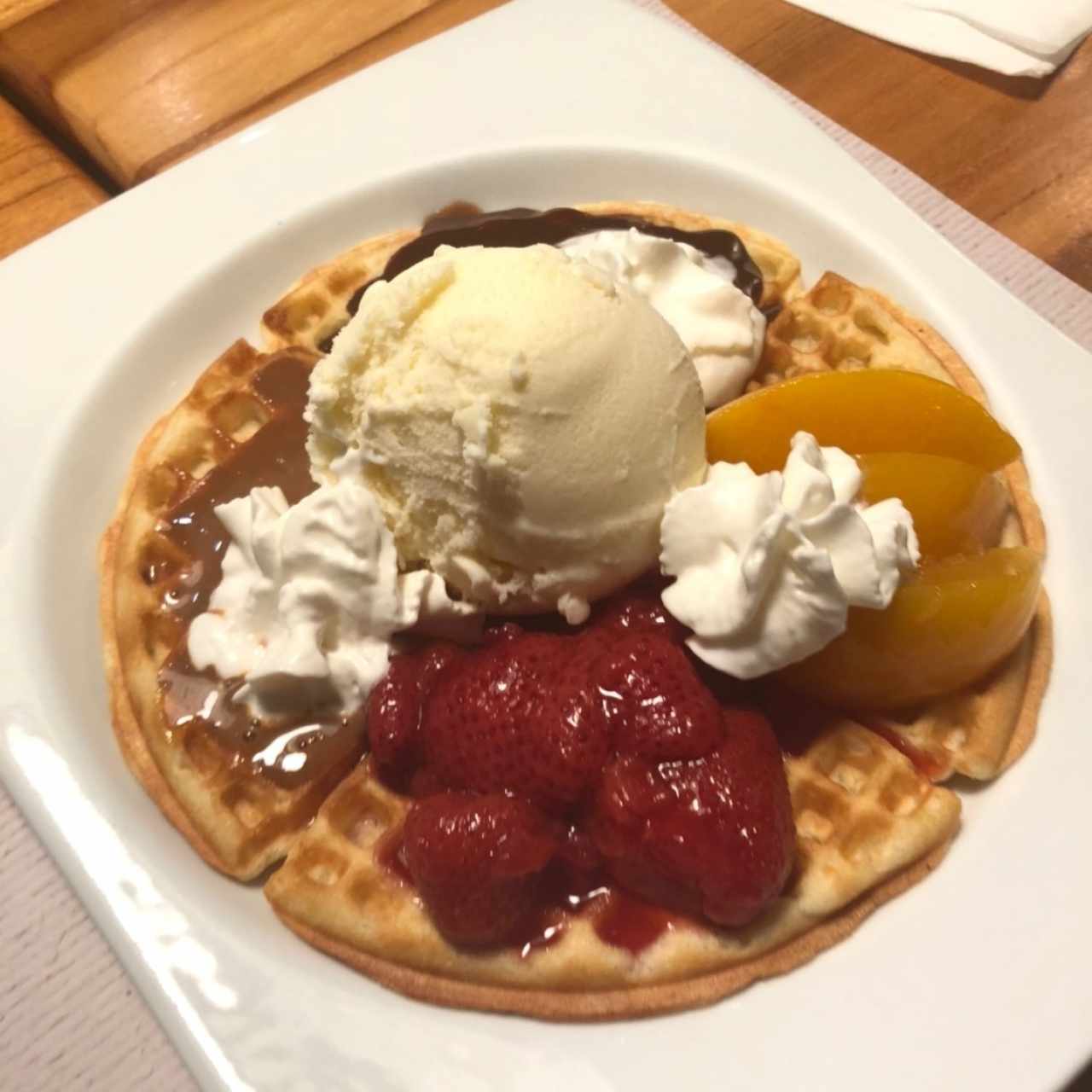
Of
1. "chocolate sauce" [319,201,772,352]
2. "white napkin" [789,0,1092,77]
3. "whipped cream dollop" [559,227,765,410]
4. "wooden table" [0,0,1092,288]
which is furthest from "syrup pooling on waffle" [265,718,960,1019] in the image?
"white napkin" [789,0,1092,77]

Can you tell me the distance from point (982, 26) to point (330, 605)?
2.27 metres

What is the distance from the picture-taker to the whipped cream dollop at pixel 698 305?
1.76m

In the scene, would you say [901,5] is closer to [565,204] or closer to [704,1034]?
[565,204]

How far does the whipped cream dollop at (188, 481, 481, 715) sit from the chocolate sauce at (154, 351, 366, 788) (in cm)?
4

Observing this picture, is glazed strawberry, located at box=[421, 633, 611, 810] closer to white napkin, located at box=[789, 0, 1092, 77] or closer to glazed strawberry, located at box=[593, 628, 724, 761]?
glazed strawberry, located at box=[593, 628, 724, 761]

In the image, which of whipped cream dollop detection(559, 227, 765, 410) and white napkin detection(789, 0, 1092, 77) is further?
white napkin detection(789, 0, 1092, 77)

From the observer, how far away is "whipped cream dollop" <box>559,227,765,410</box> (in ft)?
5.78

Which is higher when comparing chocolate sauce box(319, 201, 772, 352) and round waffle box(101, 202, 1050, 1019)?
chocolate sauce box(319, 201, 772, 352)

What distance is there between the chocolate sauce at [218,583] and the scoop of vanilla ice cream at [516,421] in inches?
10.2

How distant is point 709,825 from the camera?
1.30 meters

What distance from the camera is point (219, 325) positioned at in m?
2.12

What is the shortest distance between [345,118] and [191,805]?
152cm

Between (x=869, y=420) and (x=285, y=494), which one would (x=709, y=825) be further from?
(x=285, y=494)

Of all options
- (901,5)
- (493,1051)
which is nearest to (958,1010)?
(493,1051)
